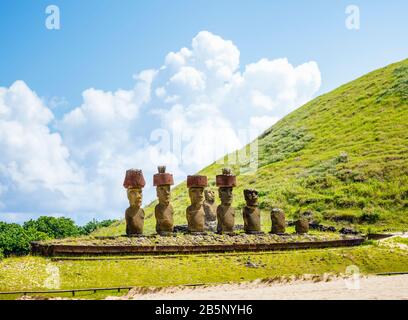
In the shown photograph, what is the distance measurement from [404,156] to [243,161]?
74.6ft

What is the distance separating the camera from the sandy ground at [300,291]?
52.3ft

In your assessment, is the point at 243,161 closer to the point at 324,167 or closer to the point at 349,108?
the point at 349,108

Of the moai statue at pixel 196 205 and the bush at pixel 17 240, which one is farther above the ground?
the moai statue at pixel 196 205

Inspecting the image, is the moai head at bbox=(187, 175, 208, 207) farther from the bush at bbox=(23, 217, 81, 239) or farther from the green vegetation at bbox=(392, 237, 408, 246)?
the bush at bbox=(23, 217, 81, 239)

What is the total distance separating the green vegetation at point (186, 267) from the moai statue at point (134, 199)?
2.42 m

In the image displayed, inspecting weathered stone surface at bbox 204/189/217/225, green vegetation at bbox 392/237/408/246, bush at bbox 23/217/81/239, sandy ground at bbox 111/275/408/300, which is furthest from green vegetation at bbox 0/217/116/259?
sandy ground at bbox 111/275/408/300

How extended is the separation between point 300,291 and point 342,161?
33414 mm

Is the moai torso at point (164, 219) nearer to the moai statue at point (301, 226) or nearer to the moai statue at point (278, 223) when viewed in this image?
the moai statue at point (278, 223)

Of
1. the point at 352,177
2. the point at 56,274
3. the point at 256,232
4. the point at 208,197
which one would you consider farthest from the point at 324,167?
the point at 56,274

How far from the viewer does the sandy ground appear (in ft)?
52.3

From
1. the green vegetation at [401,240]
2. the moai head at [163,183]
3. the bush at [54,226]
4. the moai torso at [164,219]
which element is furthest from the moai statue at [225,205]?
the bush at [54,226]

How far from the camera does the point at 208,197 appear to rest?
3431cm

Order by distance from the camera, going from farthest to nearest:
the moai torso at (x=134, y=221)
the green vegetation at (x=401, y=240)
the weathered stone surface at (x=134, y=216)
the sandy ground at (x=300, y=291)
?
the green vegetation at (x=401, y=240) → the moai torso at (x=134, y=221) → the weathered stone surface at (x=134, y=216) → the sandy ground at (x=300, y=291)
